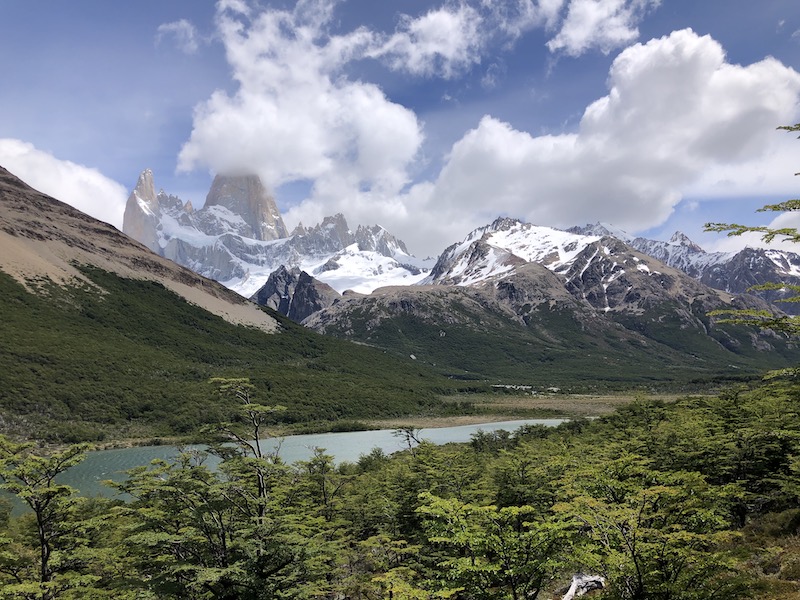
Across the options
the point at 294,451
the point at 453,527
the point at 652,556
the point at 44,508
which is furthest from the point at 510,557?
the point at 294,451

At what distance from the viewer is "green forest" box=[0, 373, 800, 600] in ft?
45.9

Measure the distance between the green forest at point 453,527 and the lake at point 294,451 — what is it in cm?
4422

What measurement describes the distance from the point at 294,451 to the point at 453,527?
11459 centimetres

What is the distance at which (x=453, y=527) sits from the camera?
15.9m

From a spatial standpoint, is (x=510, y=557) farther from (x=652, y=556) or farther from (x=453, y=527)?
(x=652, y=556)

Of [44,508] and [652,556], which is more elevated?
[652,556]

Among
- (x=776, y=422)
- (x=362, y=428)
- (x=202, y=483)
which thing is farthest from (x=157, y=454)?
(x=776, y=422)

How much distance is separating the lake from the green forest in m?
44.2

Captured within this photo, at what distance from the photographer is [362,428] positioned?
172 m

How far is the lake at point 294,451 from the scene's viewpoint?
293 feet

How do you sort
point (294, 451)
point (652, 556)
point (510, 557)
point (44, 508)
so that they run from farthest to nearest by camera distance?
point (294, 451), point (44, 508), point (510, 557), point (652, 556)

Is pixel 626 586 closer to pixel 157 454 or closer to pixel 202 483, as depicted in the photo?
pixel 202 483

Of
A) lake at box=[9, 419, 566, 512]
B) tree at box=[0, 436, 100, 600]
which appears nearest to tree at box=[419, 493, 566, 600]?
tree at box=[0, 436, 100, 600]

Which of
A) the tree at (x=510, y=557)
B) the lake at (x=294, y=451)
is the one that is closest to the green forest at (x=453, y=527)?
the tree at (x=510, y=557)
